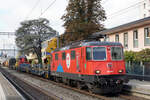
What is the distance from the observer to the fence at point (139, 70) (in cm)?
1905

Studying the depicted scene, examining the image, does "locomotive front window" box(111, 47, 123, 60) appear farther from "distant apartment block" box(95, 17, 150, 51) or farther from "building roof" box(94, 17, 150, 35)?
"building roof" box(94, 17, 150, 35)

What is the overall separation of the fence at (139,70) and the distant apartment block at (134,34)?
7.04 feet

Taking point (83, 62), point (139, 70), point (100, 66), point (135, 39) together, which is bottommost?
point (139, 70)

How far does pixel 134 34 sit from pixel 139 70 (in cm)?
492

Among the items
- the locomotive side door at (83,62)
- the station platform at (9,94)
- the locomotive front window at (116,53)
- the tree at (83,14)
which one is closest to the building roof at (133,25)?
the locomotive front window at (116,53)

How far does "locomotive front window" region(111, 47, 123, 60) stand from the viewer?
14003 millimetres

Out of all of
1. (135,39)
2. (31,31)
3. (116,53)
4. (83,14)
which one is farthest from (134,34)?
(31,31)

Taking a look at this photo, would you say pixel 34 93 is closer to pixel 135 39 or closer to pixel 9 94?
pixel 9 94

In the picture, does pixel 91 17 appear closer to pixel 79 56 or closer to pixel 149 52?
pixel 149 52

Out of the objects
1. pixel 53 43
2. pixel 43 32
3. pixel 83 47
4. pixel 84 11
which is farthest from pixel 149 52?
pixel 43 32

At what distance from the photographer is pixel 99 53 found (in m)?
13.8

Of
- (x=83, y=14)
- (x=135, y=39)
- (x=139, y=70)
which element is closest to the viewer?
(x=139, y=70)

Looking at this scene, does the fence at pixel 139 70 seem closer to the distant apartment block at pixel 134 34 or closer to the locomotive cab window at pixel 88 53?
the distant apartment block at pixel 134 34

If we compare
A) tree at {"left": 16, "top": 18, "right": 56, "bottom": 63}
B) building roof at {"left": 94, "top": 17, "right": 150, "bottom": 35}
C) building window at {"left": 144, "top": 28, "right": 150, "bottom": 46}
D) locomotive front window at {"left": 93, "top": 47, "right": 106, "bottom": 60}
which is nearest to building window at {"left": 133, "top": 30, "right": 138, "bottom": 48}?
building roof at {"left": 94, "top": 17, "right": 150, "bottom": 35}
